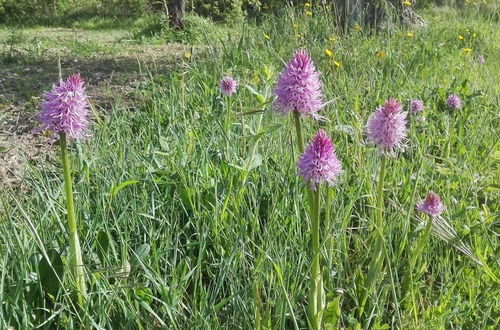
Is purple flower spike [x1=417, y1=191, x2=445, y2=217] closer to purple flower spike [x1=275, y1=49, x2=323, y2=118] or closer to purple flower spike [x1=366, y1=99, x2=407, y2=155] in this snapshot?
purple flower spike [x1=366, y1=99, x2=407, y2=155]

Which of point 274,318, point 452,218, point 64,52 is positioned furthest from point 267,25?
point 274,318

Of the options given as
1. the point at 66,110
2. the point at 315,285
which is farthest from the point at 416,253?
the point at 66,110

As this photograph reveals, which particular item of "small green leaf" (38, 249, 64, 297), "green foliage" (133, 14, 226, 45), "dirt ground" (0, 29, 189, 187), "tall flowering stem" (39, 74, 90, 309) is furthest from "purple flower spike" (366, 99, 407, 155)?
"green foliage" (133, 14, 226, 45)

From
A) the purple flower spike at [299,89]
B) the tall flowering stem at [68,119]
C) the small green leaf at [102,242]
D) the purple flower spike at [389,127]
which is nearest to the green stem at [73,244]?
the tall flowering stem at [68,119]

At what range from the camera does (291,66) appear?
4.24 feet

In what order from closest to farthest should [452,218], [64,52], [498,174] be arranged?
[452,218] < [498,174] < [64,52]

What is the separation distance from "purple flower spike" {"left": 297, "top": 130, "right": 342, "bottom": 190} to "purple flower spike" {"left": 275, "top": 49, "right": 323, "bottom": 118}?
107 millimetres

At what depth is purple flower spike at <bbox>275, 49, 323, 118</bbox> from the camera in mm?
1271

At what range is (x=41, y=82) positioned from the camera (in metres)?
4.25

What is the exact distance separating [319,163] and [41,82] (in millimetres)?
3553

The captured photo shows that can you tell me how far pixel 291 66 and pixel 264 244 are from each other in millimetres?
510

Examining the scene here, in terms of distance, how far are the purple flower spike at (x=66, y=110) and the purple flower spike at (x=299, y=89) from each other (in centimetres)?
44

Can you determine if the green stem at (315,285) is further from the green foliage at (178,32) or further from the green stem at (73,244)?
the green foliage at (178,32)

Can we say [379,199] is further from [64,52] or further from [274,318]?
[64,52]
